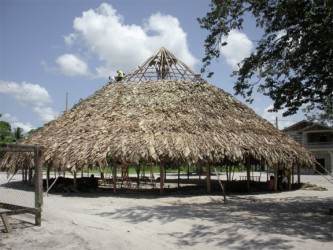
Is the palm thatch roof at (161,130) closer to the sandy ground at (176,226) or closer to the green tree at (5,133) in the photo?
the sandy ground at (176,226)

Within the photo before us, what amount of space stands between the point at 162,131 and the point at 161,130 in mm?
88

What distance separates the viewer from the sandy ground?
7.46 meters

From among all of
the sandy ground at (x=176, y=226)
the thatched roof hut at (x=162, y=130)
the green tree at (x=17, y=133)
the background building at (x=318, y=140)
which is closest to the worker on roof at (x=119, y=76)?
the thatched roof hut at (x=162, y=130)

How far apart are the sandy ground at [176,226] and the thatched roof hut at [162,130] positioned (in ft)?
6.96

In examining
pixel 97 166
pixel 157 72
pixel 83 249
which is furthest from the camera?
pixel 157 72

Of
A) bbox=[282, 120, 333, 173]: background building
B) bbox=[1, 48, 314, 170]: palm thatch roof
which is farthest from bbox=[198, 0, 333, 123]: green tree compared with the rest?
bbox=[282, 120, 333, 173]: background building

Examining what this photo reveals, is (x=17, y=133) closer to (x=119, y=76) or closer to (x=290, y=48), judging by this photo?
(x=119, y=76)

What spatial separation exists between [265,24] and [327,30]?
2.28 m

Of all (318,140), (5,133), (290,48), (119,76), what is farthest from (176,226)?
(5,133)

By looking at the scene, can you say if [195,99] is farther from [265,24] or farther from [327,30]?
[327,30]

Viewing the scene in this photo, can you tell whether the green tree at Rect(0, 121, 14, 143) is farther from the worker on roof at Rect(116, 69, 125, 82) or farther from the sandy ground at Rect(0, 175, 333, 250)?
the sandy ground at Rect(0, 175, 333, 250)

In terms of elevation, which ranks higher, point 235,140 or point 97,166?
point 235,140

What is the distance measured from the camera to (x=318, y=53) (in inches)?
445

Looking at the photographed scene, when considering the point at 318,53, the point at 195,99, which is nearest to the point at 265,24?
the point at 318,53
